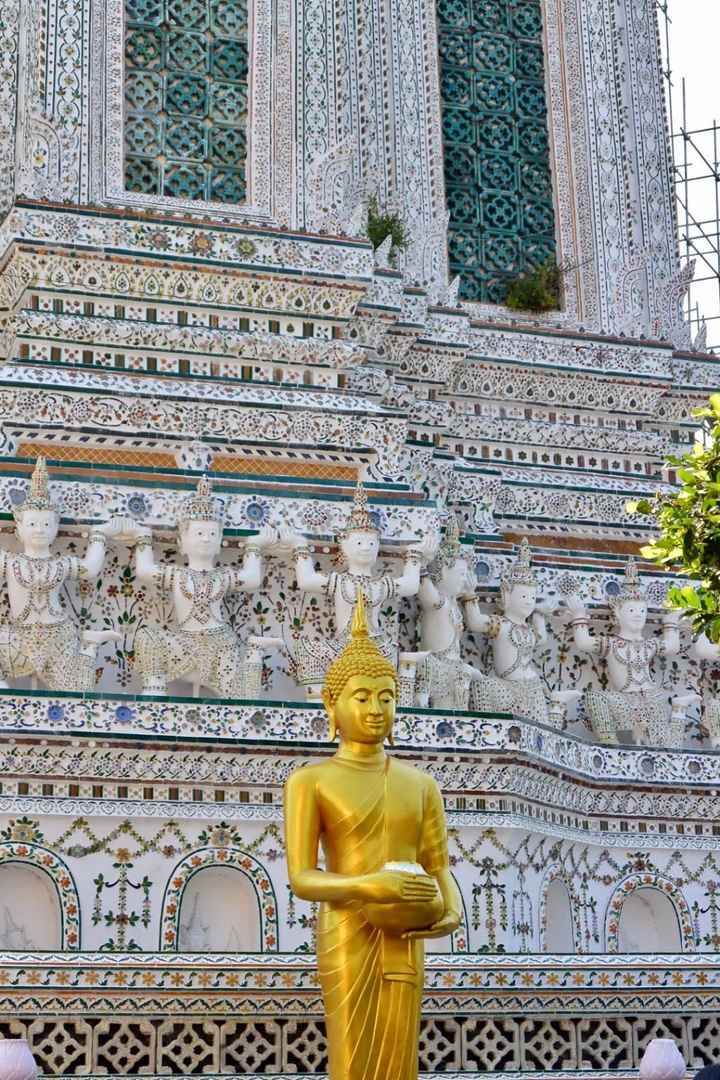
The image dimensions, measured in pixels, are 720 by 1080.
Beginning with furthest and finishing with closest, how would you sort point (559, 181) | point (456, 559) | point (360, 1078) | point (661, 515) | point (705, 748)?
point (559, 181)
point (705, 748)
point (456, 559)
point (661, 515)
point (360, 1078)

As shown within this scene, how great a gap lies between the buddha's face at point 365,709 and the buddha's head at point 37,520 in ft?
23.9

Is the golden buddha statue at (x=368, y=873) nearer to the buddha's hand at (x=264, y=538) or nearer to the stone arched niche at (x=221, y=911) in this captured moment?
the stone arched niche at (x=221, y=911)

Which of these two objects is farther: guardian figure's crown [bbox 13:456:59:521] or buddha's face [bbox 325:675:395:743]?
guardian figure's crown [bbox 13:456:59:521]

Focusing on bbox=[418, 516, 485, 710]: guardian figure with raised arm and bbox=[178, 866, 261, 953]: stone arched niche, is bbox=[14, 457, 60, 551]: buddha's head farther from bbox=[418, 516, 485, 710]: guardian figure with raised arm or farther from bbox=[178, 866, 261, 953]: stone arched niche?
bbox=[418, 516, 485, 710]: guardian figure with raised arm

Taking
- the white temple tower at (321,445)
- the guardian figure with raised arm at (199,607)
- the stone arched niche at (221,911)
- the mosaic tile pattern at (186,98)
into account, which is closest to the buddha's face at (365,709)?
the white temple tower at (321,445)

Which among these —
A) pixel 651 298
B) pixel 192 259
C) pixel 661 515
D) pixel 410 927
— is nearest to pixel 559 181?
pixel 651 298

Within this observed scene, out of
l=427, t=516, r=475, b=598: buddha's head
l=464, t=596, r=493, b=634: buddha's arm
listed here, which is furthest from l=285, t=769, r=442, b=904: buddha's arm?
l=464, t=596, r=493, b=634: buddha's arm

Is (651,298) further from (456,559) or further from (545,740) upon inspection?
(545,740)

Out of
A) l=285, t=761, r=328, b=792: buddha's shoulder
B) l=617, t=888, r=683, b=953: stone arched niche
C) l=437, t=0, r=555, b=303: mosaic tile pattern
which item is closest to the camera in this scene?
l=285, t=761, r=328, b=792: buddha's shoulder

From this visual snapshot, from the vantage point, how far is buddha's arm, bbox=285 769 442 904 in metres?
10.1

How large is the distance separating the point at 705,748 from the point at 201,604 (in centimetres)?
546

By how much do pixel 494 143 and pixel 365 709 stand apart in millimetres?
15263

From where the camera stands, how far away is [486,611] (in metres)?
20.4

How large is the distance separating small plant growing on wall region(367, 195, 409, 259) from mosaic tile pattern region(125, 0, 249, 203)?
1.69 metres
